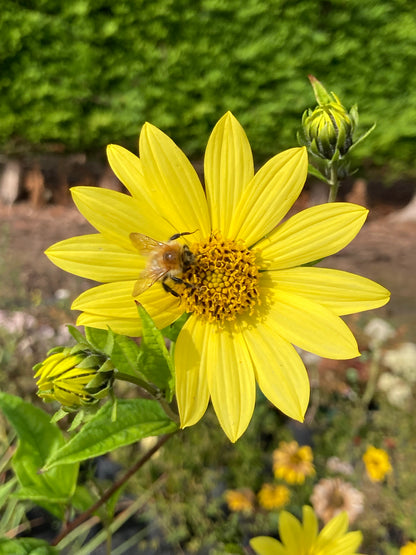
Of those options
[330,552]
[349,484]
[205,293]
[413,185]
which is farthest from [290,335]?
[413,185]

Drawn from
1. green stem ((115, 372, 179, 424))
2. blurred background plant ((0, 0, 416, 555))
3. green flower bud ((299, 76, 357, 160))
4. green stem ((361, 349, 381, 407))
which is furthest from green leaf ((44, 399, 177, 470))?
green stem ((361, 349, 381, 407))

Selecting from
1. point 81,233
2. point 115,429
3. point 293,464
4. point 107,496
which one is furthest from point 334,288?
point 81,233

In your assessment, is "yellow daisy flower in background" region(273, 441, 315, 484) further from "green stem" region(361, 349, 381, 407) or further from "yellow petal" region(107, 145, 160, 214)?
"yellow petal" region(107, 145, 160, 214)

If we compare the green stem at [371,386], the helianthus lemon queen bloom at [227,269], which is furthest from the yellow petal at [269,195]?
the green stem at [371,386]

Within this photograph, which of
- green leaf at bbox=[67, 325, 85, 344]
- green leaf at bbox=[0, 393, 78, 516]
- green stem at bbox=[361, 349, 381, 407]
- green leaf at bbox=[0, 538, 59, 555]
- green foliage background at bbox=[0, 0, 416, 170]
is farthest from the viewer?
green foliage background at bbox=[0, 0, 416, 170]

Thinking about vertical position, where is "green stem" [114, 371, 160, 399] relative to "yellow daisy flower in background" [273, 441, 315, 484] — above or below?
above

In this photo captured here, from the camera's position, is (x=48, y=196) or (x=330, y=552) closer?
(x=330, y=552)

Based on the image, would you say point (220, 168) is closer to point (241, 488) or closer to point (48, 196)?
point (241, 488)
